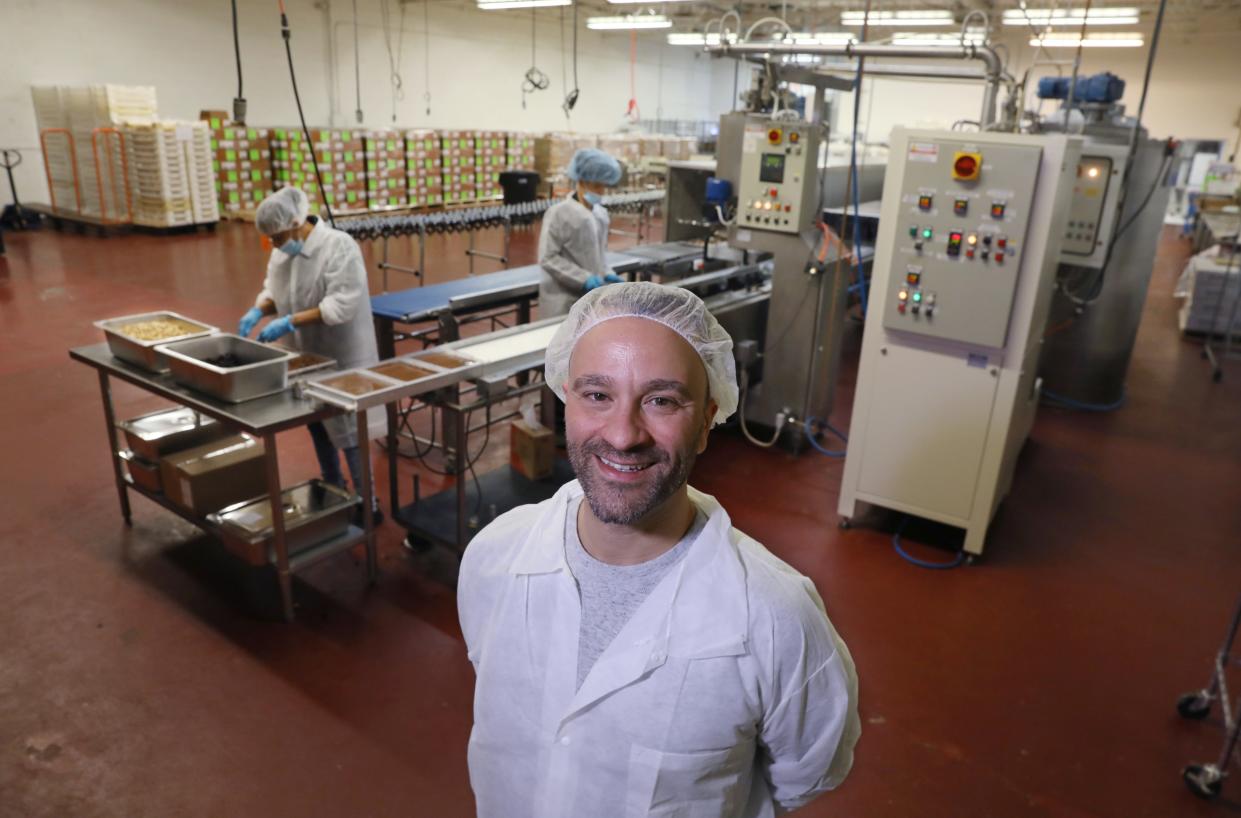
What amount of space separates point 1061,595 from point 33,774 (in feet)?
11.9

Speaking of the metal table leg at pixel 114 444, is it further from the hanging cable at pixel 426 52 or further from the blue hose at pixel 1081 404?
the hanging cable at pixel 426 52

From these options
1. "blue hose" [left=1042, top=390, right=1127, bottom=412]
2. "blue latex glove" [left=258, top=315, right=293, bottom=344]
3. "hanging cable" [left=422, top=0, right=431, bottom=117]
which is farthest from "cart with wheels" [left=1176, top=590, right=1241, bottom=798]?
"hanging cable" [left=422, top=0, right=431, bottom=117]

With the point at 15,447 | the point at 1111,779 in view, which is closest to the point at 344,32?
the point at 15,447

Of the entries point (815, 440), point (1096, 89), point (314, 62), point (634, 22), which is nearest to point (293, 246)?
point (815, 440)

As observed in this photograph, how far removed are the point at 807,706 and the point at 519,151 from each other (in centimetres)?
1325

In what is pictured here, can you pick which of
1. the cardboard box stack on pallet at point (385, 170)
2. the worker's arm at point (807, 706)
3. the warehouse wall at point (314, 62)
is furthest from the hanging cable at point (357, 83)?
the worker's arm at point (807, 706)

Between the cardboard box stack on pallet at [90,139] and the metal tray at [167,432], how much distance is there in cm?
744

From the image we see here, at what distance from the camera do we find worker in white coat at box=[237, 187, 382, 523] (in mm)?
3123

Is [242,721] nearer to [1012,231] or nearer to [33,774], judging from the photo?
[33,774]

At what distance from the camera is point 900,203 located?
3180 mm

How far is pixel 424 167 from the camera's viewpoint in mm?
11875

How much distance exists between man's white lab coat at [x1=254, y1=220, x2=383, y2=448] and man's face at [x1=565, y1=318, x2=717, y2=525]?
2.38m

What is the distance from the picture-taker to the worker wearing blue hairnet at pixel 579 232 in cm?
415

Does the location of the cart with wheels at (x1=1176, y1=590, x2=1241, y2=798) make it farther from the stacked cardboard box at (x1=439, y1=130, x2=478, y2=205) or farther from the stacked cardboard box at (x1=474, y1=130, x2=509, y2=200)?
the stacked cardboard box at (x1=439, y1=130, x2=478, y2=205)
